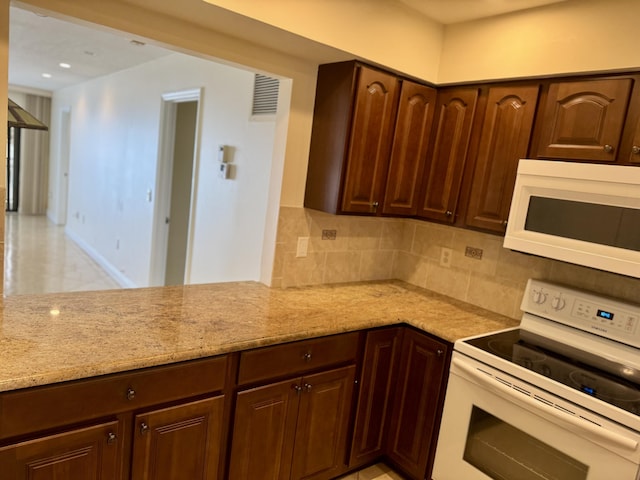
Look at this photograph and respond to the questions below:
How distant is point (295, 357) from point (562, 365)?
3.77 feet

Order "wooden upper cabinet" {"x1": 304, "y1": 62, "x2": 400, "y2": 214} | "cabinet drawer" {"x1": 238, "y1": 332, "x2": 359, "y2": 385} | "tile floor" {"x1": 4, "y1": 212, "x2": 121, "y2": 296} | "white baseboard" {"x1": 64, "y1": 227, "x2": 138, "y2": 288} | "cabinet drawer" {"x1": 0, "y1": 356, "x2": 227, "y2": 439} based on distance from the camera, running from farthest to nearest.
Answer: "white baseboard" {"x1": 64, "y1": 227, "x2": 138, "y2": 288} → "tile floor" {"x1": 4, "y1": 212, "x2": 121, "y2": 296} → "wooden upper cabinet" {"x1": 304, "y1": 62, "x2": 400, "y2": 214} → "cabinet drawer" {"x1": 238, "y1": 332, "x2": 359, "y2": 385} → "cabinet drawer" {"x1": 0, "y1": 356, "x2": 227, "y2": 439}

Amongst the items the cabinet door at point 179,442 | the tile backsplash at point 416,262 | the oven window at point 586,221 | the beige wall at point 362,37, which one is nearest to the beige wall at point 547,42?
the beige wall at point 362,37

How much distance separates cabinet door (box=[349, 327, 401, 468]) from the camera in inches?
86.5

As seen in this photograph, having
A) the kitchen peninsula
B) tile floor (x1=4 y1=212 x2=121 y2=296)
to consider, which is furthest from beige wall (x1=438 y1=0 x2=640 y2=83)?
tile floor (x1=4 y1=212 x2=121 y2=296)

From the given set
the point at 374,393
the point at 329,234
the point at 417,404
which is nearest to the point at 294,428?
the point at 374,393

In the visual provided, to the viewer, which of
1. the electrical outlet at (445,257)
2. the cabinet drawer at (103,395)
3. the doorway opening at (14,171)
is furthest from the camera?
the doorway opening at (14,171)

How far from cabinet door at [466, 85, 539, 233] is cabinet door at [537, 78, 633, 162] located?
0.09 meters

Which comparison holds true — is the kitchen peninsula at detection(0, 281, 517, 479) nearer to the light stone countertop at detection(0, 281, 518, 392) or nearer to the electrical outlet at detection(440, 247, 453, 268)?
the light stone countertop at detection(0, 281, 518, 392)

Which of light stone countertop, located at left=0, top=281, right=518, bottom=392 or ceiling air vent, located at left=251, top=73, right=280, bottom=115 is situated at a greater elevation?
ceiling air vent, located at left=251, top=73, right=280, bottom=115

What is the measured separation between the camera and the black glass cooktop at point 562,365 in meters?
1.63

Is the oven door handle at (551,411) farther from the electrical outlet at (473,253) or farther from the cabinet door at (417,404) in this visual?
the electrical outlet at (473,253)

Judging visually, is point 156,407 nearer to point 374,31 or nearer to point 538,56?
point 374,31

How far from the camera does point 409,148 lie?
8.11 feet

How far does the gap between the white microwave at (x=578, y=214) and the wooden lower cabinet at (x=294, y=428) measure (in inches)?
42.5
